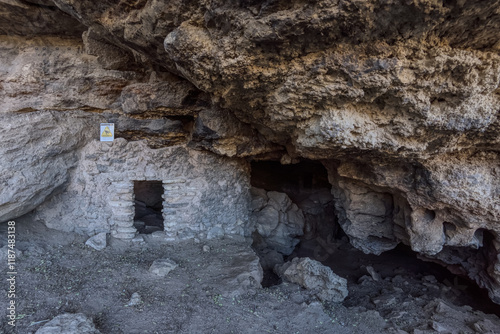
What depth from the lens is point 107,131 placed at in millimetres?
3635

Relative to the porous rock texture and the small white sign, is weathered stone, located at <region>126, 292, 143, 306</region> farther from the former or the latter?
the small white sign

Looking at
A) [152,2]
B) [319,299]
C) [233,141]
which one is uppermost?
[152,2]

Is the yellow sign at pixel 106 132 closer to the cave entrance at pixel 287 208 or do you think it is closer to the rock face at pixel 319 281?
the cave entrance at pixel 287 208

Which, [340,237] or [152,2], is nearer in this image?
[152,2]

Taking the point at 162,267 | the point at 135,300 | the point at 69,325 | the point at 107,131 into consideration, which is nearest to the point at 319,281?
the point at 162,267

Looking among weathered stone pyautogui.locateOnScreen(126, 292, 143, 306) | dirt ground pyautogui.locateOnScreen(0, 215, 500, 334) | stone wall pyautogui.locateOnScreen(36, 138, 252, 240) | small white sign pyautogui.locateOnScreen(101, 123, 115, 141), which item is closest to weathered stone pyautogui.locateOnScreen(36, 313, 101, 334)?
dirt ground pyautogui.locateOnScreen(0, 215, 500, 334)

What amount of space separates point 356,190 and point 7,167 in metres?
4.11

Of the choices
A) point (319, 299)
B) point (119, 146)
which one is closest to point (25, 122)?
point (119, 146)

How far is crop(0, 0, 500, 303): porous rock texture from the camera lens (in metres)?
1.89

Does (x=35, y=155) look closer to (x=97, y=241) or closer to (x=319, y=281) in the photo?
(x=97, y=241)

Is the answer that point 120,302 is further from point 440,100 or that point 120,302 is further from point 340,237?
point 340,237

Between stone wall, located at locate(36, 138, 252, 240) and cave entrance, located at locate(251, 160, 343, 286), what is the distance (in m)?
0.92

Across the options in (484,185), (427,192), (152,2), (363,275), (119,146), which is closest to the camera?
→ (152,2)

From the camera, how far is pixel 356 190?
3.94m
